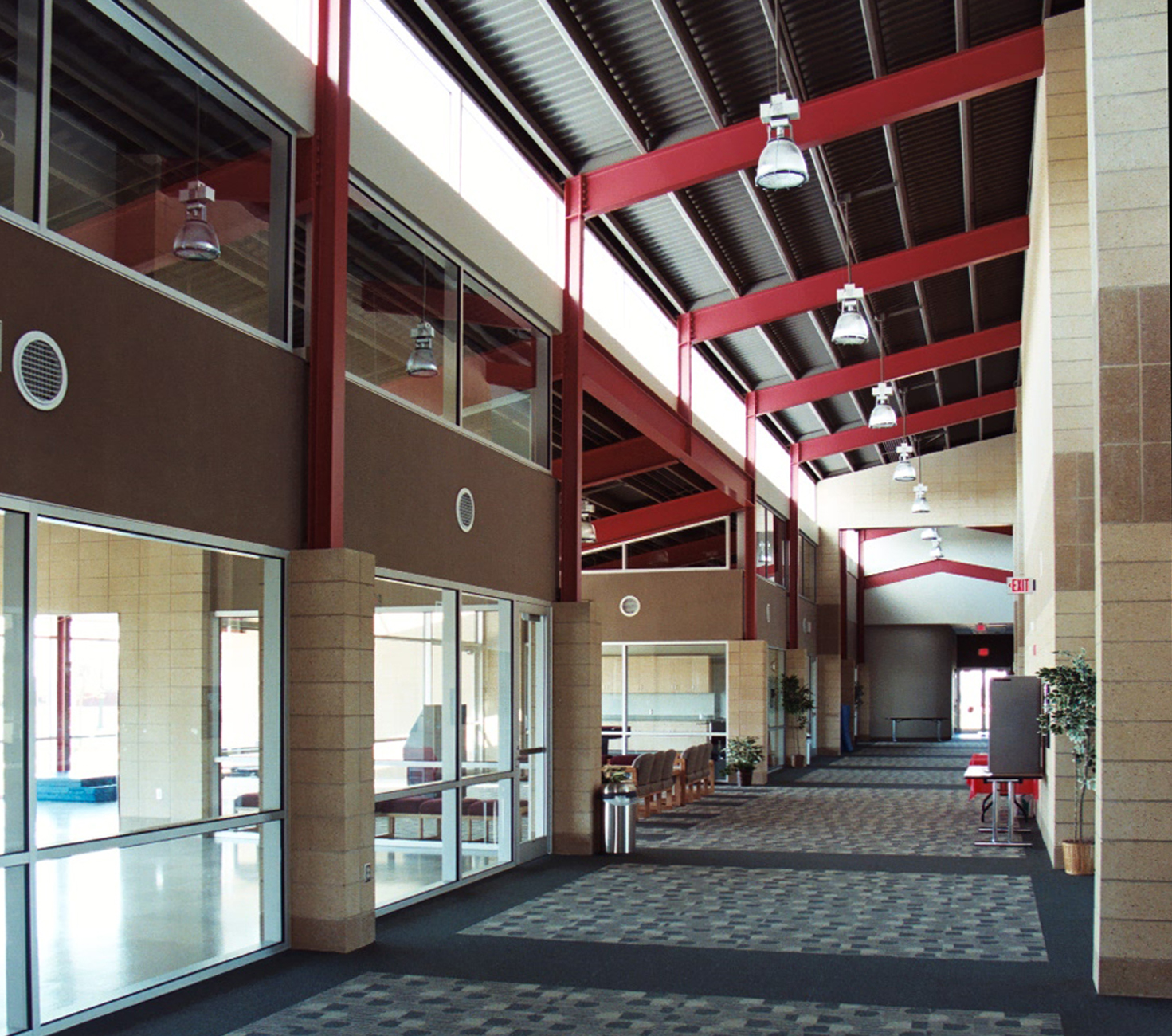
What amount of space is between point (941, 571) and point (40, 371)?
32.0 m

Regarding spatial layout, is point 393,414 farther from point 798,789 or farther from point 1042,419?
point 798,789

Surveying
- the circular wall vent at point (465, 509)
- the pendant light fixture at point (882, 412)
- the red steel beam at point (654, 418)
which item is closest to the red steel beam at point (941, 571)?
the red steel beam at point (654, 418)

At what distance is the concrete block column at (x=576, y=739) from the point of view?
39.9 ft

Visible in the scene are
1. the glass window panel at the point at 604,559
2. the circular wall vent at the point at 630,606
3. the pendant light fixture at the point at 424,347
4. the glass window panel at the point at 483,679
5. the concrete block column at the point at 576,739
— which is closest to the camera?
the pendant light fixture at the point at 424,347

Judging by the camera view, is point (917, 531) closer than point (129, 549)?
No

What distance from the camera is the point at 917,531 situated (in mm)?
34500

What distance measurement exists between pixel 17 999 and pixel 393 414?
4.55m

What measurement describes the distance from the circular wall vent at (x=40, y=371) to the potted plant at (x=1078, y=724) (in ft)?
26.8

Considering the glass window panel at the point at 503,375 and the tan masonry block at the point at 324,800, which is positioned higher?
the glass window panel at the point at 503,375

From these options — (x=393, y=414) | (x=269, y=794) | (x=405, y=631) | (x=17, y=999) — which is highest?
(x=393, y=414)

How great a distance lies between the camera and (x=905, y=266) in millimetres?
15867

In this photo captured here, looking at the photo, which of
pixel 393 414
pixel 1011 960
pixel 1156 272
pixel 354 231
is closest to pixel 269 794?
pixel 393 414

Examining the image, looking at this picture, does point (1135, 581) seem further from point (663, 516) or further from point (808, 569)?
point (808, 569)

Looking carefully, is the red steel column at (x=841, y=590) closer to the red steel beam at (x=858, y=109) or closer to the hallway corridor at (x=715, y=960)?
the hallway corridor at (x=715, y=960)
